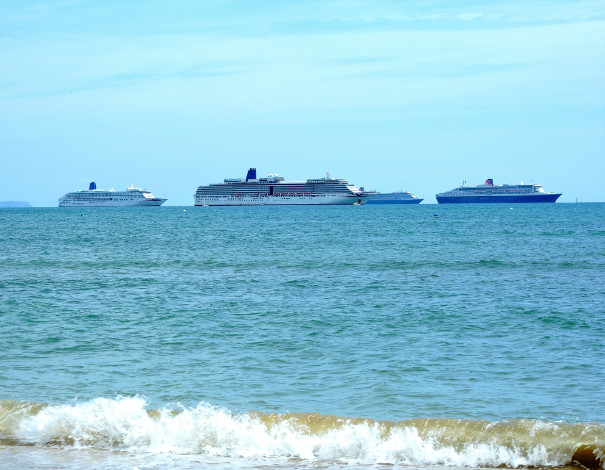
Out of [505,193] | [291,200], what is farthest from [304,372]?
[505,193]

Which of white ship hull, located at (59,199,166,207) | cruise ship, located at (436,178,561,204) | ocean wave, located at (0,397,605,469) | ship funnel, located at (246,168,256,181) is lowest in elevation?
ocean wave, located at (0,397,605,469)

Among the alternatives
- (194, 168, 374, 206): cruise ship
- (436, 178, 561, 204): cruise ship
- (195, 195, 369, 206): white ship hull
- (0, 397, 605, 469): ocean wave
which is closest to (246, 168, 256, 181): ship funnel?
(194, 168, 374, 206): cruise ship

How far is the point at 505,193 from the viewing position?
17638 cm

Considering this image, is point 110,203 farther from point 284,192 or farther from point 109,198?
point 284,192

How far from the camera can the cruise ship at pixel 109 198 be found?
17950 cm

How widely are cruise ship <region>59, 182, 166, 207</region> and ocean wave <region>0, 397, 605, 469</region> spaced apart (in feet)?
577

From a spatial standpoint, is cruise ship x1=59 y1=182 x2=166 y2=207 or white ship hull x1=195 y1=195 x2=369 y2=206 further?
cruise ship x1=59 y1=182 x2=166 y2=207

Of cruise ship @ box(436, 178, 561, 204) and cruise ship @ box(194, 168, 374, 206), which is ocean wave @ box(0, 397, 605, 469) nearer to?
cruise ship @ box(194, 168, 374, 206)

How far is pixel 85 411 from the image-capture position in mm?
8586

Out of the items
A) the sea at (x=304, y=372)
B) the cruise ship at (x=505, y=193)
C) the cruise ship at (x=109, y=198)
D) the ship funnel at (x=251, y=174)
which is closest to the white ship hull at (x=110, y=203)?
the cruise ship at (x=109, y=198)

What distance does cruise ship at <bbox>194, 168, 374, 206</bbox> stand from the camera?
164m

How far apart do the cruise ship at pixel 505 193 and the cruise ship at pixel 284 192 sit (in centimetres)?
3118

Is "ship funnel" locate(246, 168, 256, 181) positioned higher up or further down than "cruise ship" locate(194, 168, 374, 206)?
higher up

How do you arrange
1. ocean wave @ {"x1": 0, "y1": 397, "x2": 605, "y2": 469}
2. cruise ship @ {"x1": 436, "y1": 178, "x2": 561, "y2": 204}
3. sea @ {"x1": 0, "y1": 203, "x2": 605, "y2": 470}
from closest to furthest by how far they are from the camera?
ocean wave @ {"x1": 0, "y1": 397, "x2": 605, "y2": 469} < sea @ {"x1": 0, "y1": 203, "x2": 605, "y2": 470} < cruise ship @ {"x1": 436, "y1": 178, "x2": 561, "y2": 204}
